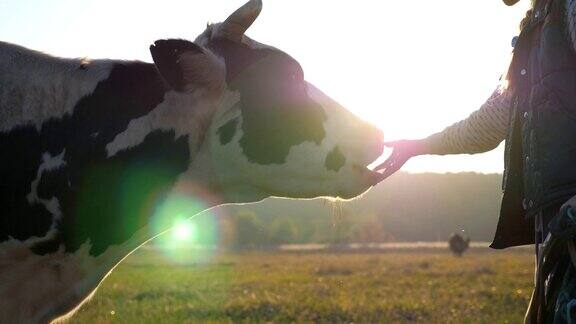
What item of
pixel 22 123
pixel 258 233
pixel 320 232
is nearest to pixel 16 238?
pixel 22 123

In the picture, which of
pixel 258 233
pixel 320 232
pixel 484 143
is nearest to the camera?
pixel 484 143

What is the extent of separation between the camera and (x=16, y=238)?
3.69 metres

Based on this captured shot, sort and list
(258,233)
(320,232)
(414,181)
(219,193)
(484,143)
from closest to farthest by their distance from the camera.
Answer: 1. (484,143)
2. (219,193)
3. (258,233)
4. (320,232)
5. (414,181)

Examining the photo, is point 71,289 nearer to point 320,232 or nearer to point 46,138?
point 46,138

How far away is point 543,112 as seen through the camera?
3.13 metres

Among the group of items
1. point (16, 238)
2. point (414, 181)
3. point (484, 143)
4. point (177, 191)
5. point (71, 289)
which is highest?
point (414, 181)

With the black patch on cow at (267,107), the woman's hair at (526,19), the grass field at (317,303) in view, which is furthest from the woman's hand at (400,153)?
the grass field at (317,303)

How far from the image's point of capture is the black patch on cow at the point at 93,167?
374 cm

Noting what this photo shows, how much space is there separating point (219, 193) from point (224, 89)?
0.63m

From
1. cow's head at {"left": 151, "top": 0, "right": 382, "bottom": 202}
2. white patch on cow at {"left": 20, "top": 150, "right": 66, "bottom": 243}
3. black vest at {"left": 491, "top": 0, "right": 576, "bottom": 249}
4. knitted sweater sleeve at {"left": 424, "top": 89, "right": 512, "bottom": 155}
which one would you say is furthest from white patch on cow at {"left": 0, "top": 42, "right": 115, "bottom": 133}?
black vest at {"left": 491, "top": 0, "right": 576, "bottom": 249}

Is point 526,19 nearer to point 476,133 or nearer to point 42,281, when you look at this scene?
point 476,133

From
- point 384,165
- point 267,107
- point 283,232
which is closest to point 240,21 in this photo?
point 267,107

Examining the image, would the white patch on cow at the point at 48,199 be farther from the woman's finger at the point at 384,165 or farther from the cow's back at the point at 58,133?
the woman's finger at the point at 384,165

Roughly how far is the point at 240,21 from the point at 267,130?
25.8 inches
